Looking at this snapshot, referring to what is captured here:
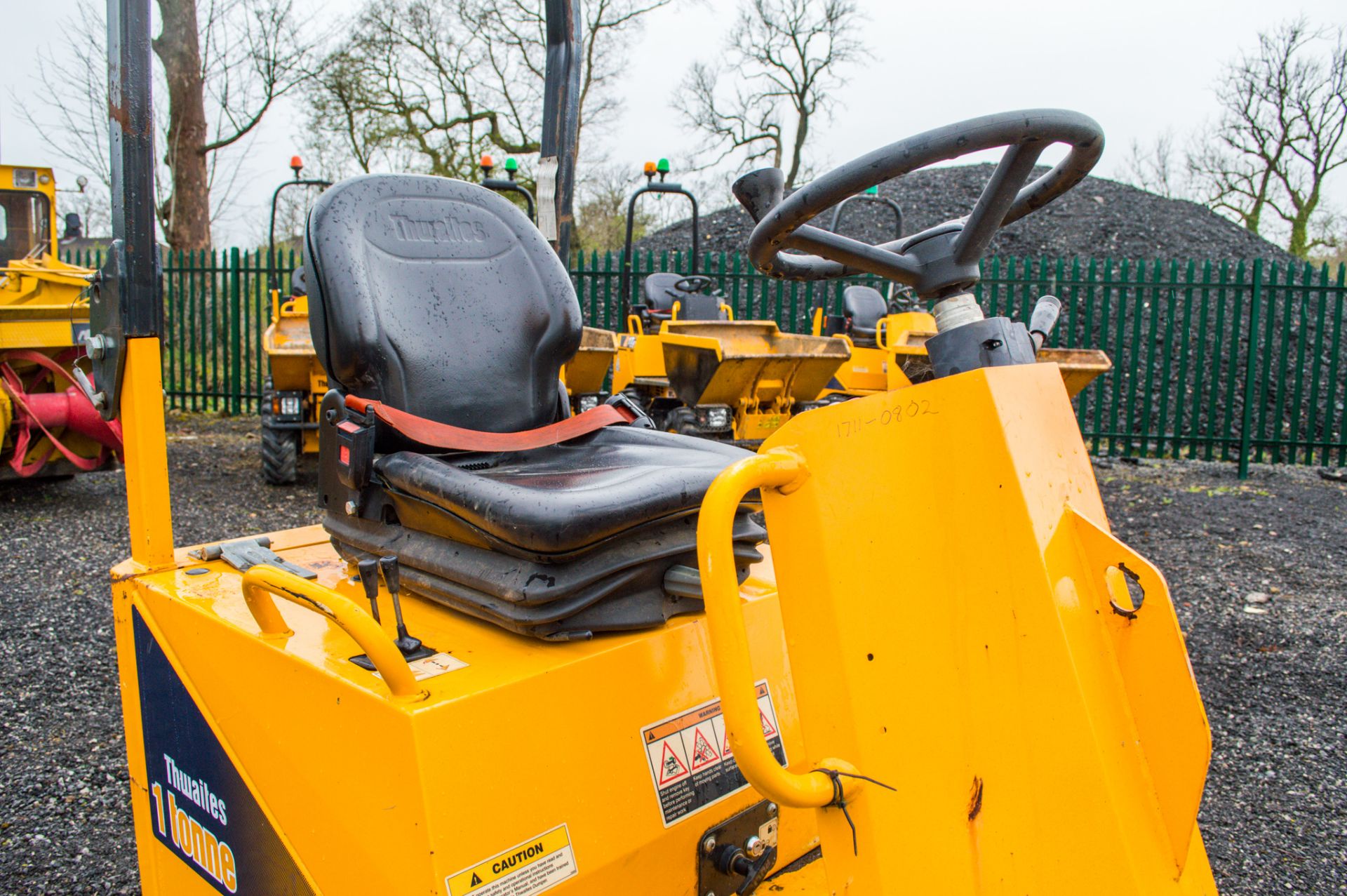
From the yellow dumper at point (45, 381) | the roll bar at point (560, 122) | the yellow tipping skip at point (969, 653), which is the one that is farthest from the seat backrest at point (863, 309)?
the yellow tipping skip at point (969, 653)

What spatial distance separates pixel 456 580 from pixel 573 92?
4.52 ft

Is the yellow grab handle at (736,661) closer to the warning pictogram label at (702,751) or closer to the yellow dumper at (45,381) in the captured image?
the warning pictogram label at (702,751)

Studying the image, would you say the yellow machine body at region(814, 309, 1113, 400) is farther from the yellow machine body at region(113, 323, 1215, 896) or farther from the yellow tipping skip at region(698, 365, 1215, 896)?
the yellow tipping skip at region(698, 365, 1215, 896)

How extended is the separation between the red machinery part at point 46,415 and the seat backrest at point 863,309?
5.45 metres

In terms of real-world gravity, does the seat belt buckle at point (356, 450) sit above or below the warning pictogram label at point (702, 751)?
Result: above

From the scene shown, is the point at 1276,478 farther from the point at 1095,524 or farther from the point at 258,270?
the point at 258,270

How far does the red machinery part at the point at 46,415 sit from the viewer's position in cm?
601

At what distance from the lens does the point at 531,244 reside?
7.02 ft

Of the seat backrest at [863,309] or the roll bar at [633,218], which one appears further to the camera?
the seat backrest at [863,309]

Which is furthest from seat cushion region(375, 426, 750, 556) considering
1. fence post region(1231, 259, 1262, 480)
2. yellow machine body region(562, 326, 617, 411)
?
fence post region(1231, 259, 1262, 480)

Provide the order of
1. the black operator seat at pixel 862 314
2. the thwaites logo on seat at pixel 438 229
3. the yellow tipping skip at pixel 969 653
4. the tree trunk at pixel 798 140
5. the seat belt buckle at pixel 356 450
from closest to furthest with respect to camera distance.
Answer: the yellow tipping skip at pixel 969 653
the seat belt buckle at pixel 356 450
the thwaites logo on seat at pixel 438 229
the black operator seat at pixel 862 314
the tree trunk at pixel 798 140

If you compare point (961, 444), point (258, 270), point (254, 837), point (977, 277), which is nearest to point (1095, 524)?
point (961, 444)

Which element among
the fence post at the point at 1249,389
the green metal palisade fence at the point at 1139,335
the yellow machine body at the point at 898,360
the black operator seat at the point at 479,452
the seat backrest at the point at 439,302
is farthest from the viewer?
the green metal palisade fence at the point at 1139,335

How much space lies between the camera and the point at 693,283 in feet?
25.6
